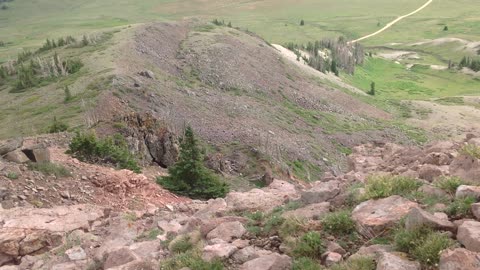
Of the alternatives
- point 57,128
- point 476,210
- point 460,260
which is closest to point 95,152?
point 57,128

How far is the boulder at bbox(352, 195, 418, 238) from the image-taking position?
8828 millimetres

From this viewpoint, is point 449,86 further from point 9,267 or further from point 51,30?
point 51,30

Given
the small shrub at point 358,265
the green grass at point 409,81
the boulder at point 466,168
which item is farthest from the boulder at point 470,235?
the green grass at point 409,81

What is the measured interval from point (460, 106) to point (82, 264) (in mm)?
63521

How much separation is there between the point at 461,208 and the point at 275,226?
356 centimetres

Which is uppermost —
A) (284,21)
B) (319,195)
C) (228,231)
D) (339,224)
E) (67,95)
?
(339,224)

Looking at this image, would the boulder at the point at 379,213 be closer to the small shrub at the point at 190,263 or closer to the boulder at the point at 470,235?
the boulder at the point at 470,235

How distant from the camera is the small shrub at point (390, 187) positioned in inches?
392

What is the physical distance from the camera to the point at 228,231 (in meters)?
10.2

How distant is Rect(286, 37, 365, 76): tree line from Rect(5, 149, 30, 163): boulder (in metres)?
67.6

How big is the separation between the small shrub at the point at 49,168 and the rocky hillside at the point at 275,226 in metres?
0.26

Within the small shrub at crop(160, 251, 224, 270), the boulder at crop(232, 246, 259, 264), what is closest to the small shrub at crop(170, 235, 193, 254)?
the small shrub at crop(160, 251, 224, 270)

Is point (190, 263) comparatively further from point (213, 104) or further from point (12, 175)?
point (213, 104)

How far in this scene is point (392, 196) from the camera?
9.68 m
